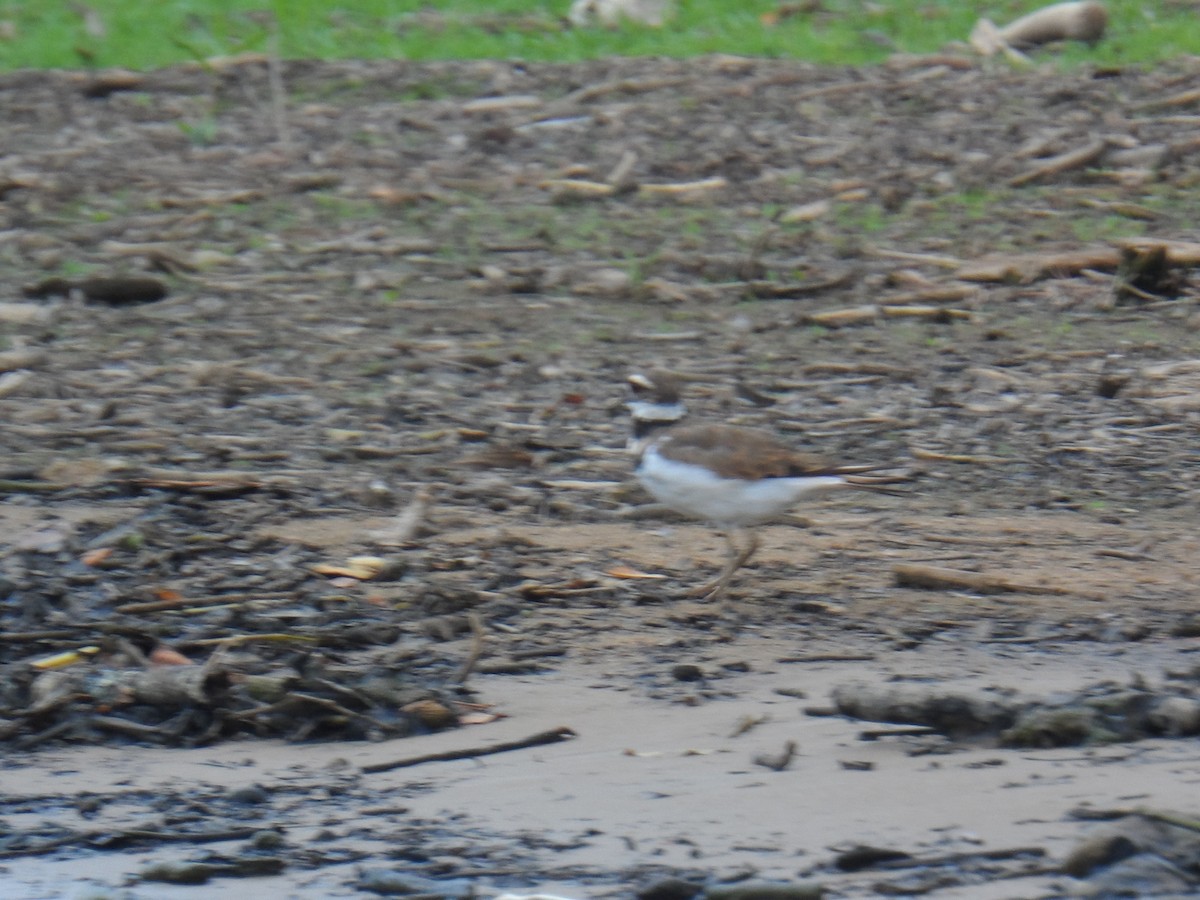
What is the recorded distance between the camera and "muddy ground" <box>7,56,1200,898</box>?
4555 millimetres

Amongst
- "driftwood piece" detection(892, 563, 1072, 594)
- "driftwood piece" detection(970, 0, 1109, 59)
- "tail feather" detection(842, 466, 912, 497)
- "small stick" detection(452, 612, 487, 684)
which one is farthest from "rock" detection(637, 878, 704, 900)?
"driftwood piece" detection(970, 0, 1109, 59)

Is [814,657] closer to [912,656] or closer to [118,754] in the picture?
[912,656]

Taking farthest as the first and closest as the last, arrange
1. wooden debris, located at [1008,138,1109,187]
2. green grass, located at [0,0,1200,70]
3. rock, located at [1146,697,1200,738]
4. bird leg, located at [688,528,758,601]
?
green grass, located at [0,0,1200,70], wooden debris, located at [1008,138,1109,187], bird leg, located at [688,528,758,601], rock, located at [1146,697,1200,738]

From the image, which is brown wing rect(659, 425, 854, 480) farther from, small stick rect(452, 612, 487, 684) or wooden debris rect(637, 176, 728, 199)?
wooden debris rect(637, 176, 728, 199)

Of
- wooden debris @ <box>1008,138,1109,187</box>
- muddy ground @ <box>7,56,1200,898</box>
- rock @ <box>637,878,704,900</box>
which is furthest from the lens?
wooden debris @ <box>1008,138,1109,187</box>

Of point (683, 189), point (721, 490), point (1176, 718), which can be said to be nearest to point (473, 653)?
point (721, 490)

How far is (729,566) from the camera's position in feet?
23.4

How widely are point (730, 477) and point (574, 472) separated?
1.75m

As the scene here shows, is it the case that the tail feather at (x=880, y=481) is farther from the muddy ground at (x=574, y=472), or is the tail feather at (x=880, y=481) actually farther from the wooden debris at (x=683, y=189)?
the wooden debris at (x=683, y=189)

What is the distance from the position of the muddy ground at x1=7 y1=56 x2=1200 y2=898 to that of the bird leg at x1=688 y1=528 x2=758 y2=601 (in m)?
0.13

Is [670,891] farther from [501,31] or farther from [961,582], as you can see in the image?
[501,31]

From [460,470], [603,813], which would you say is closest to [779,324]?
[460,470]

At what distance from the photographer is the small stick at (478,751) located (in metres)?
5.15

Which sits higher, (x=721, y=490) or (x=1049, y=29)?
(x=1049, y=29)
